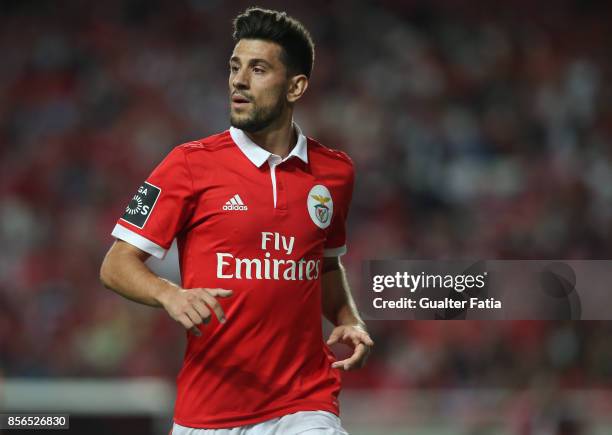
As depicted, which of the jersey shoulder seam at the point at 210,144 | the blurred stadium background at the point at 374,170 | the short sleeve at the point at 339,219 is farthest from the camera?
the blurred stadium background at the point at 374,170

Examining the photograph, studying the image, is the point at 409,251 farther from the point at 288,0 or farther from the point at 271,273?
the point at 271,273

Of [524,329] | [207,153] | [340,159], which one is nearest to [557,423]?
[524,329]

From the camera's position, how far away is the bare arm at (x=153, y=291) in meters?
2.74

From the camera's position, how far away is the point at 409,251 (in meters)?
A: 8.90

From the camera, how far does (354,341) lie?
11.0 feet

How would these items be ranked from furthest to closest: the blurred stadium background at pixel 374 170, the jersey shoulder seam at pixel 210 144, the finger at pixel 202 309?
the blurred stadium background at pixel 374 170
the jersey shoulder seam at pixel 210 144
the finger at pixel 202 309

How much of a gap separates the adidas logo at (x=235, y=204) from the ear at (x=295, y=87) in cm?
43

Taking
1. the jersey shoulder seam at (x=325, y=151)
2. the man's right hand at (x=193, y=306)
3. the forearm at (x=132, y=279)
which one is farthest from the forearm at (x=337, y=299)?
the man's right hand at (x=193, y=306)

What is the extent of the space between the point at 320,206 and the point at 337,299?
43 centimetres

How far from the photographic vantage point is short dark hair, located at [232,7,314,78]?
11.2 feet

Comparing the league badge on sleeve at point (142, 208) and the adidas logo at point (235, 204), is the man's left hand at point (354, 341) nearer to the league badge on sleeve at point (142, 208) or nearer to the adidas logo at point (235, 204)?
the adidas logo at point (235, 204)

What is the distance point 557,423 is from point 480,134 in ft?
13.1

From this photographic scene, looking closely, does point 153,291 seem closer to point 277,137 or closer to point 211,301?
point 211,301

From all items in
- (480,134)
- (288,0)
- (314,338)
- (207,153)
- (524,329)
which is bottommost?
(314,338)
